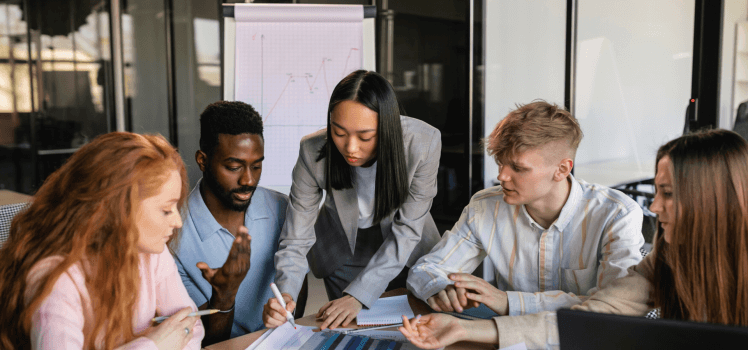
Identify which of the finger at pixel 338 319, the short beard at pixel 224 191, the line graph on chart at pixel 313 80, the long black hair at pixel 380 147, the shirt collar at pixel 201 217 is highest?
the line graph on chart at pixel 313 80

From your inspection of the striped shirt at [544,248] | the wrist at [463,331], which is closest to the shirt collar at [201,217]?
the striped shirt at [544,248]

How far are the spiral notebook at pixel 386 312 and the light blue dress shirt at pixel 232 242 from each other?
0.49 m

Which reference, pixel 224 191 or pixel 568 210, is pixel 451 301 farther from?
Answer: pixel 224 191

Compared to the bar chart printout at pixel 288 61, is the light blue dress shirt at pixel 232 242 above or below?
below

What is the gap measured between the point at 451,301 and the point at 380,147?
49 cm

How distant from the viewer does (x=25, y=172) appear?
4.29 meters

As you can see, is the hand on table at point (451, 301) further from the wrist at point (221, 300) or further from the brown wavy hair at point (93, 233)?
the brown wavy hair at point (93, 233)

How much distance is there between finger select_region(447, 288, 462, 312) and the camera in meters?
1.50

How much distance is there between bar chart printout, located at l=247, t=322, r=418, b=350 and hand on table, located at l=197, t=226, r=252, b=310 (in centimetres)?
26

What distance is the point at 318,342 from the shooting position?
130cm

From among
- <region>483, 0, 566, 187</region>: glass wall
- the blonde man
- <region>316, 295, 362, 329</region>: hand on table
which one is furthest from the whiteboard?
<region>316, 295, 362, 329</region>: hand on table

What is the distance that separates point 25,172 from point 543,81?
12.4 ft

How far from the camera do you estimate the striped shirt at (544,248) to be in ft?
4.92

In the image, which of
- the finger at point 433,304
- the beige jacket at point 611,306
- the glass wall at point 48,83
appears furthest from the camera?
the glass wall at point 48,83
